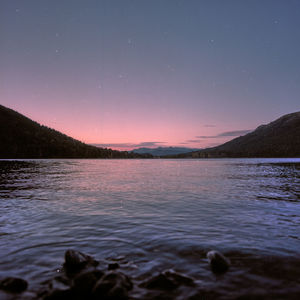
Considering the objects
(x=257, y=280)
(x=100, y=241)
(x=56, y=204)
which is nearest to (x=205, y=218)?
(x=100, y=241)

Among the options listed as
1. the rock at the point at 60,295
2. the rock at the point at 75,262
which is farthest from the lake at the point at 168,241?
the rock at the point at 60,295

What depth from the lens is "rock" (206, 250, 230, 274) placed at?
8.18 meters

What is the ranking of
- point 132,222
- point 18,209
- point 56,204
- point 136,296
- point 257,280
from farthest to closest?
point 56,204, point 18,209, point 132,222, point 257,280, point 136,296

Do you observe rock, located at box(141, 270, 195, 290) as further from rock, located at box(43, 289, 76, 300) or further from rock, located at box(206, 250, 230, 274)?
rock, located at box(43, 289, 76, 300)

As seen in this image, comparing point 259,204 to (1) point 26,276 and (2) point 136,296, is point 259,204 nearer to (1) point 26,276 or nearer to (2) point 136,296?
(2) point 136,296

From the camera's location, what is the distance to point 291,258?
30.1ft

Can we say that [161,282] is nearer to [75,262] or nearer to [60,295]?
[60,295]

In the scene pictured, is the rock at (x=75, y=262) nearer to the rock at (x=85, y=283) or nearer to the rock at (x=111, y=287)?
the rock at (x=85, y=283)

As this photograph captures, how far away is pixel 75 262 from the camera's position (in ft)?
27.1

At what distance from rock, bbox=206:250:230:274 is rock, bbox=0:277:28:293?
5.92m

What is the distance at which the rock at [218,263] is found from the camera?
8.18 m

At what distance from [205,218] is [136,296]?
419 inches

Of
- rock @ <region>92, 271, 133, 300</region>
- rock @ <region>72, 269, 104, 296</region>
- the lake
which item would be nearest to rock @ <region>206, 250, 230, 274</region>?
the lake

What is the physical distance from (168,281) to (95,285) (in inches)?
84.1
